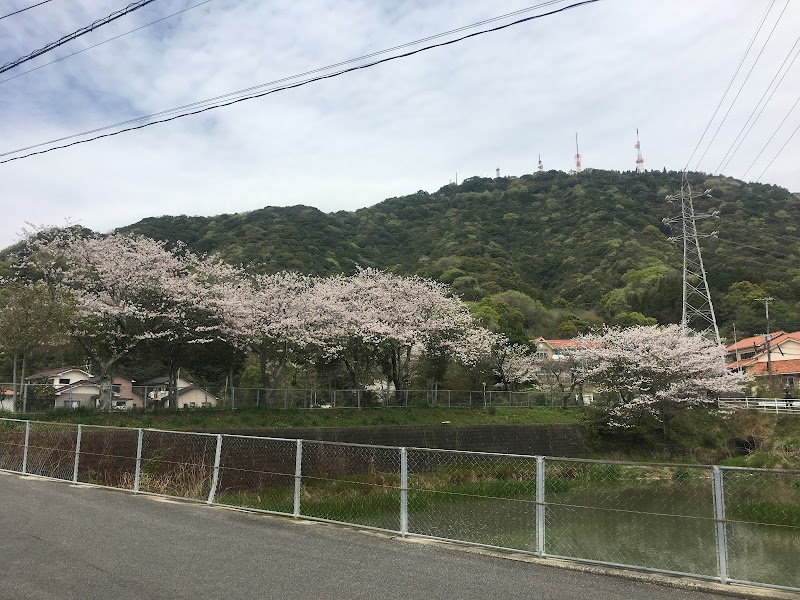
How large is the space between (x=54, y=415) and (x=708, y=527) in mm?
21256

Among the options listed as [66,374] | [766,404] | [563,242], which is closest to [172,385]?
[66,374]

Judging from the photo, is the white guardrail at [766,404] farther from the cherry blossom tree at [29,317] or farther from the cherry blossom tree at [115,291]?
the cherry blossom tree at [29,317]

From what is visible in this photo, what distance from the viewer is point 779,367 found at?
2067 inches

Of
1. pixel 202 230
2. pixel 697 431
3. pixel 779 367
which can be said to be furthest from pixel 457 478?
pixel 202 230

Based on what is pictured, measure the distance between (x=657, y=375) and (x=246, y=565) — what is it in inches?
1143

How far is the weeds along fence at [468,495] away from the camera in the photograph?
8.85m

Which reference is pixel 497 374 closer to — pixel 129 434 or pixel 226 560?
pixel 129 434

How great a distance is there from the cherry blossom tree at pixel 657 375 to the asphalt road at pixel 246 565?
26220 mm

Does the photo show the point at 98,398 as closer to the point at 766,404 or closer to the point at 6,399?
the point at 6,399

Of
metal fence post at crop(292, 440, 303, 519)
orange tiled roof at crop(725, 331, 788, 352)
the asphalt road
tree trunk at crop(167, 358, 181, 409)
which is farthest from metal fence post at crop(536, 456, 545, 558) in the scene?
orange tiled roof at crop(725, 331, 788, 352)

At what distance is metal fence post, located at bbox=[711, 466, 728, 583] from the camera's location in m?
5.61

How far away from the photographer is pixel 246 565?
19.9 feet

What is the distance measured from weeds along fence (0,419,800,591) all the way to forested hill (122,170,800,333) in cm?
4190

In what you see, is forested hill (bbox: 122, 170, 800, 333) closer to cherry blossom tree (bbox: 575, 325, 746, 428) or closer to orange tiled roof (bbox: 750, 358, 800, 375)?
orange tiled roof (bbox: 750, 358, 800, 375)
